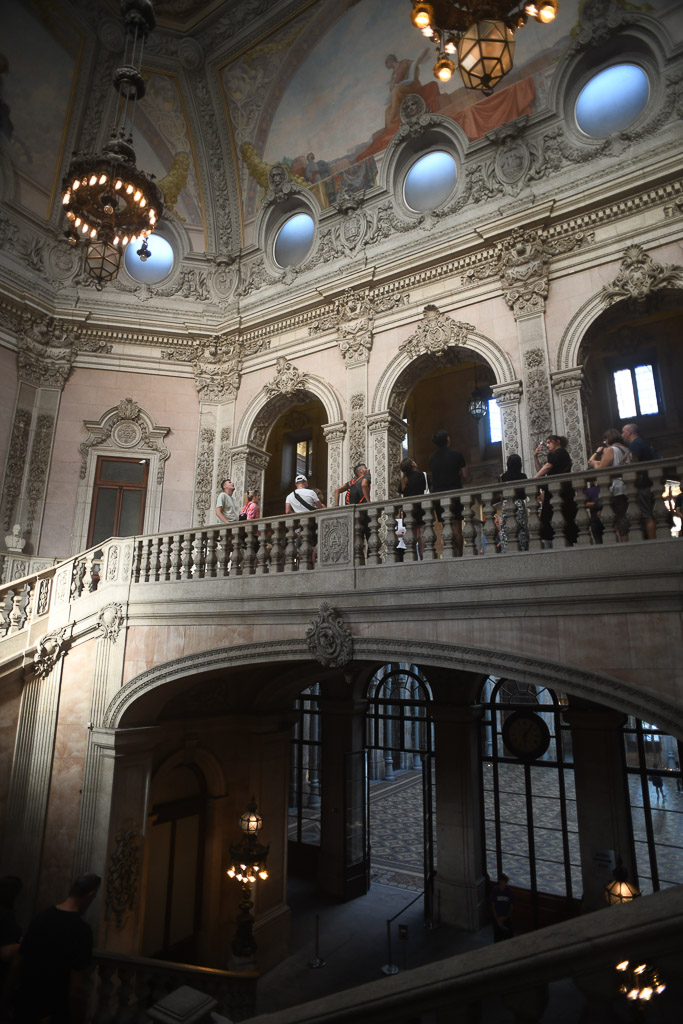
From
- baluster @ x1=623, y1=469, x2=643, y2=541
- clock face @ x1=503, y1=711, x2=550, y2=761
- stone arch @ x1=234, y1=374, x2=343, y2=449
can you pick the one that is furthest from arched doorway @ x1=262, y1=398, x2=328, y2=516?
baluster @ x1=623, y1=469, x2=643, y2=541

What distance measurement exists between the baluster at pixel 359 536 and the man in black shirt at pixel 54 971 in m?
4.30

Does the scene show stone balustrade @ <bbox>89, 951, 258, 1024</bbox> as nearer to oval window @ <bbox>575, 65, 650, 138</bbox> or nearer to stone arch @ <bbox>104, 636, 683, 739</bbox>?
stone arch @ <bbox>104, 636, 683, 739</bbox>

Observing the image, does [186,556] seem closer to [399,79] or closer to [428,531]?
[428,531]

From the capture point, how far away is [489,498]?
21.7ft

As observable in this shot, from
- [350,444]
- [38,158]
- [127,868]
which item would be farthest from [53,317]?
[127,868]

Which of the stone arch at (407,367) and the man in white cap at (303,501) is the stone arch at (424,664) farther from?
the stone arch at (407,367)

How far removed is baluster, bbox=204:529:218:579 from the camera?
28.5 ft

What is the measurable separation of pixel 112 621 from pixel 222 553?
2.19 m

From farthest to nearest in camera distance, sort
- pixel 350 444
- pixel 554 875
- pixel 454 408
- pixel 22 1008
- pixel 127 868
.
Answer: pixel 454 408 → pixel 554 875 → pixel 350 444 → pixel 127 868 → pixel 22 1008

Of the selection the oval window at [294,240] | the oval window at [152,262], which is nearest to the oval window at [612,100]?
the oval window at [294,240]

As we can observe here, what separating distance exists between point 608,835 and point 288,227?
14.8 metres

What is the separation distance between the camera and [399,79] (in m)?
13.4

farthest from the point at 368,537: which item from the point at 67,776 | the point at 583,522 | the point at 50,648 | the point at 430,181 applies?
the point at 430,181

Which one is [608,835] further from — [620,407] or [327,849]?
[620,407]
